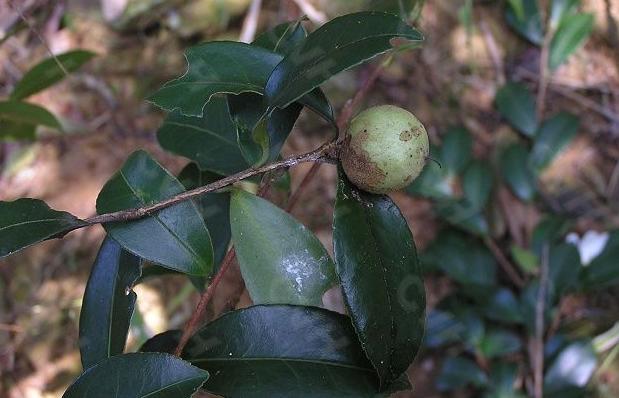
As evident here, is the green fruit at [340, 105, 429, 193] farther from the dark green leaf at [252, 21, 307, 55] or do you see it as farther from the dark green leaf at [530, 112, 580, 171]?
the dark green leaf at [530, 112, 580, 171]

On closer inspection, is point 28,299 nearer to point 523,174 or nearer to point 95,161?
point 95,161

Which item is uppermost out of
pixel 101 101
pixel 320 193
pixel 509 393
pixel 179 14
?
pixel 179 14

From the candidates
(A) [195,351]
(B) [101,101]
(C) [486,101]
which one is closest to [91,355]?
(A) [195,351]

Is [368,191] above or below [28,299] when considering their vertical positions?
above

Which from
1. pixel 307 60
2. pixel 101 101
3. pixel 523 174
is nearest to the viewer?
pixel 307 60

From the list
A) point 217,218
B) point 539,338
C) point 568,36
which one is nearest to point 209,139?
point 217,218

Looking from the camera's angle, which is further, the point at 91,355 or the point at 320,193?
the point at 320,193

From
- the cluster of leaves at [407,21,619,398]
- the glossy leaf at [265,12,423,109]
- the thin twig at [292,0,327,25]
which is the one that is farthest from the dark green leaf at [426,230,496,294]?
the glossy leaf at [265,12,423,109]

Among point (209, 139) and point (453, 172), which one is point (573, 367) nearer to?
point (453, 172)
